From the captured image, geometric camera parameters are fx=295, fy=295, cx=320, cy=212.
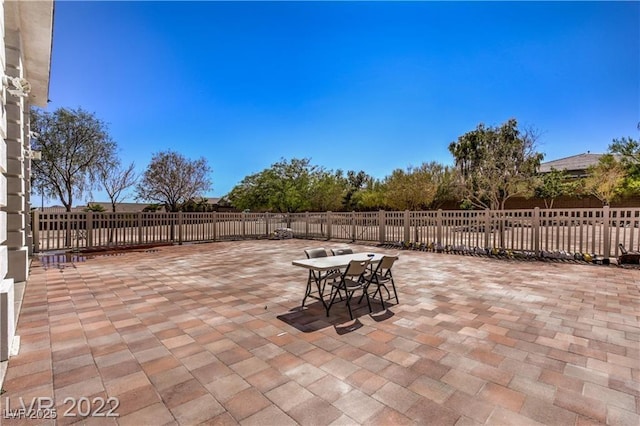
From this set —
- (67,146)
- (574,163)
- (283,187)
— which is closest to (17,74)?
(67,146)

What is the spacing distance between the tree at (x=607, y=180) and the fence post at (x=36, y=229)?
3021 centimetres

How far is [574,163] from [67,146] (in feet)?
150

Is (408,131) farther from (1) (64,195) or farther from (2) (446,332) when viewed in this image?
(1) (64,195)

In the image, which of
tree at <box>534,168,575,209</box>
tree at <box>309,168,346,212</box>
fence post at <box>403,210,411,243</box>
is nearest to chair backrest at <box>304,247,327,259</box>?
fence post at <box>403,210,411,243</box>

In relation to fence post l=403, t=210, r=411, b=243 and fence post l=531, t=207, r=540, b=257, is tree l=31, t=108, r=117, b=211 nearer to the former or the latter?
fence post l=403, t=210, r=411, b=243

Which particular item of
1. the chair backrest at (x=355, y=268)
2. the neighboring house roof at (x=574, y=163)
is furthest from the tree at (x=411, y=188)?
the chair backrest at (x=355, y=268)

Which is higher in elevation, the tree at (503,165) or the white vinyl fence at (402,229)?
the tree at (503,165)

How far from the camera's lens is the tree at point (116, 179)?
16.9m

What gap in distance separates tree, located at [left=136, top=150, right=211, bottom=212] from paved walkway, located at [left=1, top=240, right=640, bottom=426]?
13255 millimetres

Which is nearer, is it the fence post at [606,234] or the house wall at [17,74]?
the house wall at [17,74]

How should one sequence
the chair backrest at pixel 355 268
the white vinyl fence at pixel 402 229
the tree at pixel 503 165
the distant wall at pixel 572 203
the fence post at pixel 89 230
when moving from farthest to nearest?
the distant wall at pixel 572 203 → the tree at pixel 503 165 → the fence post at pixel 89 230 → the white vinyl fence at pixel 402 229 → the chair backrest at pixel 355 268

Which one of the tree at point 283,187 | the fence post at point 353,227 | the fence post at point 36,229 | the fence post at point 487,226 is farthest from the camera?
the tree at point 283,187

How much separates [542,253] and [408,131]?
13.0 meters

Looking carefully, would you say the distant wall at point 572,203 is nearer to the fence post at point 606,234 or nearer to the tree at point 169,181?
the fence post at point 606,234
